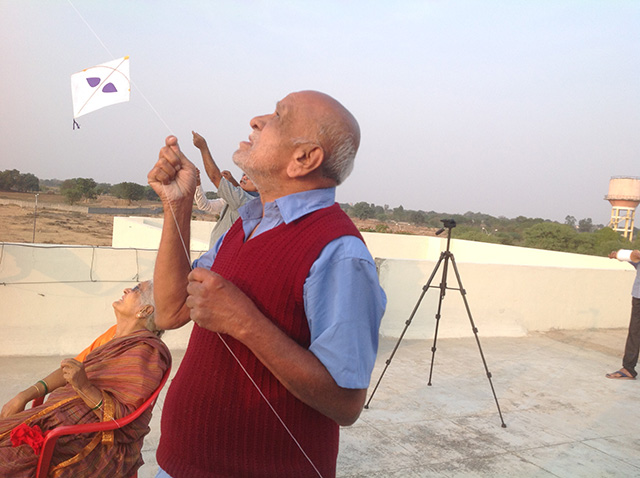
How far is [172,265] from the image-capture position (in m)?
1.62

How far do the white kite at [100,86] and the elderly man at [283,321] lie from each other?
2.81 feet

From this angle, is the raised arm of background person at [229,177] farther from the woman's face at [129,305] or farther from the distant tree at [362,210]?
the distant tree at [362,210]

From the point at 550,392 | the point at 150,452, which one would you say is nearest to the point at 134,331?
the point at 150,452

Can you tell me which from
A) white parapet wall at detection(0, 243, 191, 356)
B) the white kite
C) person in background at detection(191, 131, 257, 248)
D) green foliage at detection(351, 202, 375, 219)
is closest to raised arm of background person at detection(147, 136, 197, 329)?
the white kite

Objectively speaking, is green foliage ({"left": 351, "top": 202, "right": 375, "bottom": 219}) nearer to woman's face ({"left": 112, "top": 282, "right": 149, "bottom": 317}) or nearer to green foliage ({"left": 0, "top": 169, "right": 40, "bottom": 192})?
green foliage ({"left": 0, "top": 169, "right": 40, "bottom": 192})

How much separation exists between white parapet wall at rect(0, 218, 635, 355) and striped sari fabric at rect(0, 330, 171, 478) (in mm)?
3332

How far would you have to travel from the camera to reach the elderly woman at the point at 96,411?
2174 millimetres

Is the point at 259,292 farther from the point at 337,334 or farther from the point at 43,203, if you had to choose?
the point at 43,203

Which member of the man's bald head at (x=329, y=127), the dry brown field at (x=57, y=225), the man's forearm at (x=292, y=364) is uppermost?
the man's bald head at (x=329, y=127)

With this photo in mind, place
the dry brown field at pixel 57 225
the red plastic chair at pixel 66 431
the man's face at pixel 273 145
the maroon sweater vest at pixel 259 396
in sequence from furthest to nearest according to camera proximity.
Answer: the dry brown field at pixel 57 225 → the red plastic chair at pixel 66 431 → the man's face at pixel 273 145 → the maroon sweater vest at pixel 259 396

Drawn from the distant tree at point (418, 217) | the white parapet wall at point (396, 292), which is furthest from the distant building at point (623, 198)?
the white parapet wall at point (396, 292)

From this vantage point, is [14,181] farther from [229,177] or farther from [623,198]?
[623,198]

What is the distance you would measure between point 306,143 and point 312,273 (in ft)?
1.10

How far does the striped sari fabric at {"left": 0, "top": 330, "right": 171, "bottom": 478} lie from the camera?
2.18m
